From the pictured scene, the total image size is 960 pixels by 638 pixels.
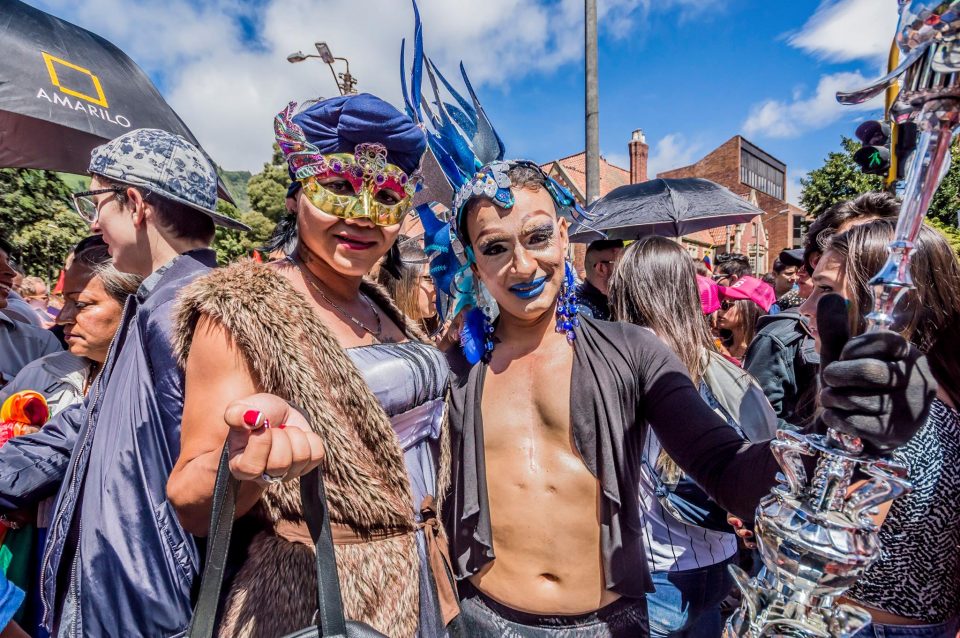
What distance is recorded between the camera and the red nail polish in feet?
2.72

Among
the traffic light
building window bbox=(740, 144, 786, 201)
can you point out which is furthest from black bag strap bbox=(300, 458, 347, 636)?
building window bbox=(740, 144, 786, 201)

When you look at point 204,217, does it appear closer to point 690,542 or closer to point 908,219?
point 908,219

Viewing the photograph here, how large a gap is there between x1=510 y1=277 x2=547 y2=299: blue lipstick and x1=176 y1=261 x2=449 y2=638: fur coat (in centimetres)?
59

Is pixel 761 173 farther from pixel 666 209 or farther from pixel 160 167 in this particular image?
pixel 160 167

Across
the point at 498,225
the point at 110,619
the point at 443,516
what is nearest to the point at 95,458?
the point at 110,619

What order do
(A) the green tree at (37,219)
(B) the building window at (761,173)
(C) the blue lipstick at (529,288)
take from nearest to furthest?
(C) the blue lipstick at (529,288) → (A) the green tree at (37,219) → (B) the building window at (761,173)

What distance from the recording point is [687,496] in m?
2.13

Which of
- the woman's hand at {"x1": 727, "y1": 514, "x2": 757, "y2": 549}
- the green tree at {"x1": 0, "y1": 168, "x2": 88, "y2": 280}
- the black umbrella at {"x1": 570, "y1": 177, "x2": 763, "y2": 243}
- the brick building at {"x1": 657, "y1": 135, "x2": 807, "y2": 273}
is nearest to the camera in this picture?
the woman's hand at {"x1": 727, "y1": 514, "x2": 757, "y2": 549}

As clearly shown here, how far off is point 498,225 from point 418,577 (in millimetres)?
1061

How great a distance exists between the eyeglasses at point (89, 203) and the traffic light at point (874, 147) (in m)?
2.12

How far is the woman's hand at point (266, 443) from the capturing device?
84 cm

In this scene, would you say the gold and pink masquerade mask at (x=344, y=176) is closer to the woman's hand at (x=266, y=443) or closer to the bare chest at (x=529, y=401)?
the bare chest at (x=529, y=401)

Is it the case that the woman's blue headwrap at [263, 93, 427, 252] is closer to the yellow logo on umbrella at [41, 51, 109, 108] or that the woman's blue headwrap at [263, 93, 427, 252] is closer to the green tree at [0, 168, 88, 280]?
the yellow logo on umbrella at [41, 51, 109, 108]

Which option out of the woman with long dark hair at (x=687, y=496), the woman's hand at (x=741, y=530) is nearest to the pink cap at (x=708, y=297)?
the woman with long dark hair at (x=687, y=496)
